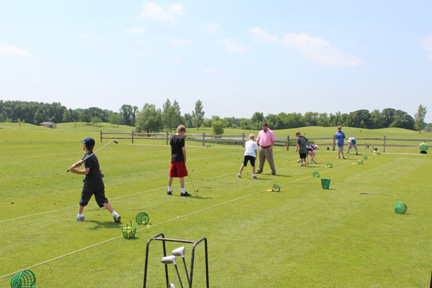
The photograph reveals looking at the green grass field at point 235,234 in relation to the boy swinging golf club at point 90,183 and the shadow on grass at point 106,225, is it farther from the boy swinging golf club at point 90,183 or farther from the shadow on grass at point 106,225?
A: the boy swinging golf club at point 90,183

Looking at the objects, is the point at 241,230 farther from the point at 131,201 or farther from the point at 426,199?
the point at 426,199

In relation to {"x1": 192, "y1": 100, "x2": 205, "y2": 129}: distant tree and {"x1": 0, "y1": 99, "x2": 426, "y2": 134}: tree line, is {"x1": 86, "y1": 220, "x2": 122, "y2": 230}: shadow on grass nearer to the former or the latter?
{"x1": 0, "y1": 99, "x2": 426, "y2": 134}: tree line

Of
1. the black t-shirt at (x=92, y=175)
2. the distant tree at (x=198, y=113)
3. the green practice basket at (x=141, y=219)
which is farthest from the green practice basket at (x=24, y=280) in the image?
the distant tree at (x=198, y=113)

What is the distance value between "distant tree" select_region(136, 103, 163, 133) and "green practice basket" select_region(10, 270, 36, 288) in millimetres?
93026

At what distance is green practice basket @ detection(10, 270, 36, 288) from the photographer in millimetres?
4508

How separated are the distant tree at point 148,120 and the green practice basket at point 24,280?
93.0 meters

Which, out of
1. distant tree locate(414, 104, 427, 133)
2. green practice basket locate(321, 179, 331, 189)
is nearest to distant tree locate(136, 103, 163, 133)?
distant tree locate(414, 104, 427, 133)

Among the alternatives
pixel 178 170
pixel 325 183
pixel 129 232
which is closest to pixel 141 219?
pixel 129 232

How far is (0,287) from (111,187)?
8271mm

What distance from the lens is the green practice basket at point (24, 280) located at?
451 cm

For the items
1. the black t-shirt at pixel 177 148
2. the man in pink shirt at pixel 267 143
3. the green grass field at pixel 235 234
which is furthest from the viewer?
the man in pink shirt at pixel 267 143

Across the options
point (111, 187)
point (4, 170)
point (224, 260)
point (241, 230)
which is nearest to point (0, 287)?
point (224, 260)

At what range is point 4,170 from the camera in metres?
17.2

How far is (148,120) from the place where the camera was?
9644 cm
